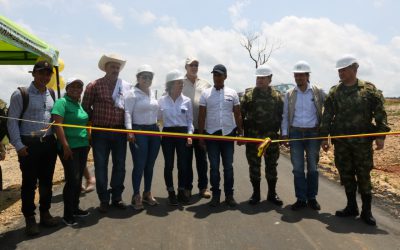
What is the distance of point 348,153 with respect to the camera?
502 centimetres

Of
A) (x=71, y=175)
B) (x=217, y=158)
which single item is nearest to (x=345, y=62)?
(x=217, y=158)

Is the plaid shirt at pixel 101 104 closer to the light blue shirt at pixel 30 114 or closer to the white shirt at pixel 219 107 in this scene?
the light blue shirt at pixel 30 114

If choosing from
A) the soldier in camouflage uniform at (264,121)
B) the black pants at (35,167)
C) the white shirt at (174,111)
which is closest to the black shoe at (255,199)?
the soldier in camouflage uniform at (264,121)

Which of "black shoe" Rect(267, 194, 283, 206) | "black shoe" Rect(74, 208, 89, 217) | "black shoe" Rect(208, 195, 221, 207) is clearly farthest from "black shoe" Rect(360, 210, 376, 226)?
"black shoe" Rect(74, 208, 89, 217)

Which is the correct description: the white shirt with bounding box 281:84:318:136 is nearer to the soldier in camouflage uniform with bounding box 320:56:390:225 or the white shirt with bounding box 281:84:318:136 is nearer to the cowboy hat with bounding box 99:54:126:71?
the soldier in camouflage uniform with bounding box 320:56:390:225

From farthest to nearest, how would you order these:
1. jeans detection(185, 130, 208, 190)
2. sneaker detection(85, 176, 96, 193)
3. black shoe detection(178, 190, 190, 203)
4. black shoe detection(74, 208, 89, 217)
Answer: sneaker detection(85, 176, 96, 193) < jeans detection(185, 130, 208, 190) < black shoe detection(178, 190, 190, 203) < black shoe detection(74, 208, 89, 217)

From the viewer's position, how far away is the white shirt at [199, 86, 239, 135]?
5535 millimetres

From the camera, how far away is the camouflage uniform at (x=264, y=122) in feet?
18.5

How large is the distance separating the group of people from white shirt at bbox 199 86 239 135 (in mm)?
15

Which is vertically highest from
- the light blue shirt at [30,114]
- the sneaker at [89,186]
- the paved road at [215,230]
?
the light blue shirt at [30,114]

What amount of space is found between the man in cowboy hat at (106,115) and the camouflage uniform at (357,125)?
9.90ft

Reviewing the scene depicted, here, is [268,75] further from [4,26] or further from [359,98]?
[4,26]

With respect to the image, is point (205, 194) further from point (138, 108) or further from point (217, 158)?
point (138, 108)

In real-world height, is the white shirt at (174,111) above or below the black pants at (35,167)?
above
